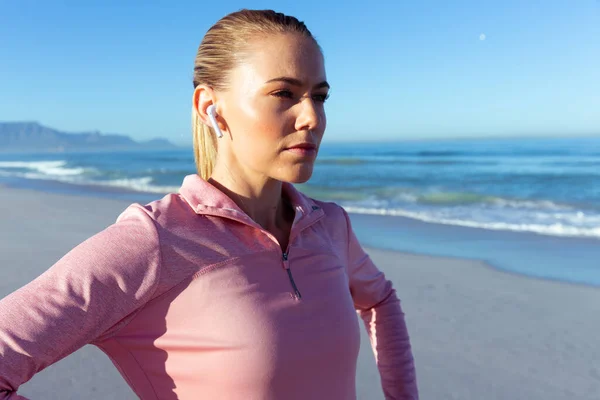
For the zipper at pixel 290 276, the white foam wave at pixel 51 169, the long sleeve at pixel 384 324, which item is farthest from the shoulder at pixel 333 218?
the white foam wave at pixel 51 169

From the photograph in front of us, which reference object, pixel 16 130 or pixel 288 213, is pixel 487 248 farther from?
pixel 16 130

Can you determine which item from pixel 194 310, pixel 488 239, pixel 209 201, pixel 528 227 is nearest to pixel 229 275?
pixel 194 310

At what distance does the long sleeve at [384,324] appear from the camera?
177 cm

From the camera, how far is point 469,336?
4.32m

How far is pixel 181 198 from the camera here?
1.46m

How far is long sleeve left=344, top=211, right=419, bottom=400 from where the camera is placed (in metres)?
1.77

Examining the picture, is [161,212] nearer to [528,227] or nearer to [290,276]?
[290,276]

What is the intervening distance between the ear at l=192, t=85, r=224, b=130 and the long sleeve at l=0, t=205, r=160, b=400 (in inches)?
18.1

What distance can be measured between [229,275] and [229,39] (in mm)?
666

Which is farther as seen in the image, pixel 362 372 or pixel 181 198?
Answer: pixel 362 372

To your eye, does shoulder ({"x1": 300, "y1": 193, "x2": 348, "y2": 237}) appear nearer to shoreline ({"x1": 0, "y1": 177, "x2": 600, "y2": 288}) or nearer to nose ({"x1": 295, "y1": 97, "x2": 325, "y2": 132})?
nose ({"x1": 295, "y1": 97, "x2": 325, "y2": 132})

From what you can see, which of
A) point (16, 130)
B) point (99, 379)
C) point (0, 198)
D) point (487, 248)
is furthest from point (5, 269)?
point (16, 130)

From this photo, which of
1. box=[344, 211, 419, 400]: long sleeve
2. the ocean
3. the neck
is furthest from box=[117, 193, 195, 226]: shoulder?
the ocean

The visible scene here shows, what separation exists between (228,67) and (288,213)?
1.62 feet
